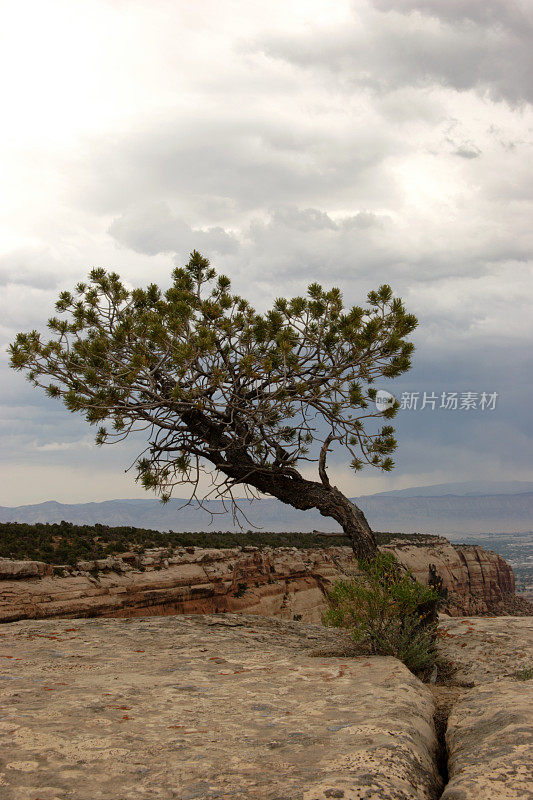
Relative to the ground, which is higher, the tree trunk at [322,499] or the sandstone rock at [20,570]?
the tree trunk at [322,499]

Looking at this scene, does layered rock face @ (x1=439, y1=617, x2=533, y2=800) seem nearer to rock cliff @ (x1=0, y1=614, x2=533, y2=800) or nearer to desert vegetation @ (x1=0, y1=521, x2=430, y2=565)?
rock cliff @ (x1=0, y1=614, x2=533, y2=800)

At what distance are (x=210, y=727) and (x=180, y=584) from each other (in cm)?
1686

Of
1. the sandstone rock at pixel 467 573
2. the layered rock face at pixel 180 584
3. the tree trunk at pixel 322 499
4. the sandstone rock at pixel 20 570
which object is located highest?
the tree trunk at pixel 322 499

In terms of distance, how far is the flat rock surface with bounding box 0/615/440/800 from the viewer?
165 inches

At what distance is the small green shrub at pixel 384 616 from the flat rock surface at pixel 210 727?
2.06ft

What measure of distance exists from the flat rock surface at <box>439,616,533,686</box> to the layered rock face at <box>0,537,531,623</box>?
2048mm

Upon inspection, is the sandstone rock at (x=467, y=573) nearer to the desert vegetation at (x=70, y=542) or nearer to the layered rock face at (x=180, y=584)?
the layered rock face at (x=180, y=584)

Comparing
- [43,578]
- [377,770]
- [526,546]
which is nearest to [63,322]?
[43,578]

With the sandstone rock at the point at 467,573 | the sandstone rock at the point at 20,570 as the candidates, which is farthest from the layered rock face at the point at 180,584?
the sandstone rock at the point at 467,573

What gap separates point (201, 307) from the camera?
13641mm

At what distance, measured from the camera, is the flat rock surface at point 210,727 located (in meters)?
4.18

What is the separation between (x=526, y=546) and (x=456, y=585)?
163 metres

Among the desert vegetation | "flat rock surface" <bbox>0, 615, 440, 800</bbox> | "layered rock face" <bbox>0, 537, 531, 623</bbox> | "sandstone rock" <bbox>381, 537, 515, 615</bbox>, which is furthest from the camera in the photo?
"sandstone rock" <bbox>381, 537, 515, 615</bbox>

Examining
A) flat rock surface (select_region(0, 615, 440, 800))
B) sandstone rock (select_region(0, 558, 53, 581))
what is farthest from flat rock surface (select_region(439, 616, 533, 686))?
sandstone rock (select_region(0, 558, 53, 581))
